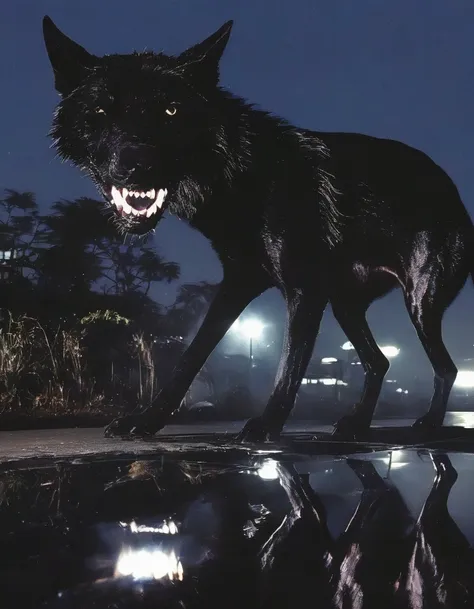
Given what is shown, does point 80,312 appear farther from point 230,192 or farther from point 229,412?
point 230,192

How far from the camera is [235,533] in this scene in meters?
1.86

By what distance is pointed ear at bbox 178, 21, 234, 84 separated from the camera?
4769 millimetres

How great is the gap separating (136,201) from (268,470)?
2.31 metres

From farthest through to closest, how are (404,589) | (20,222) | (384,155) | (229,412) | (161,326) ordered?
(20,222)
(161,326)
(229,412)
(384,155)
(404,589)

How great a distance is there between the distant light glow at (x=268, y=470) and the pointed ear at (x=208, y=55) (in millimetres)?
Result: 3025

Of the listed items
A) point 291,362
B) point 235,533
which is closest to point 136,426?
point 291,362

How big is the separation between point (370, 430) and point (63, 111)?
349 centimetres

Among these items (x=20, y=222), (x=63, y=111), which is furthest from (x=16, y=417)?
(x=20, y=222)

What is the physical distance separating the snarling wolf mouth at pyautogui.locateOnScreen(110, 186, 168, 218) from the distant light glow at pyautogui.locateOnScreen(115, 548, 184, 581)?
10.4 feet

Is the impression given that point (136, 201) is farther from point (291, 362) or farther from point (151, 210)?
point (291, 362)

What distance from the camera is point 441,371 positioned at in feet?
16.6

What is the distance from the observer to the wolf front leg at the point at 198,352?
487 centimetres

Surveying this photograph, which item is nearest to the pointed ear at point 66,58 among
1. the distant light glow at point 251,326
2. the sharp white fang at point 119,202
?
the sharp white fang at point 119,202

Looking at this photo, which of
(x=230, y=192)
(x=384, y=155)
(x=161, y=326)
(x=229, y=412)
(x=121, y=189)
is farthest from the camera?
(x=161, y=326)
